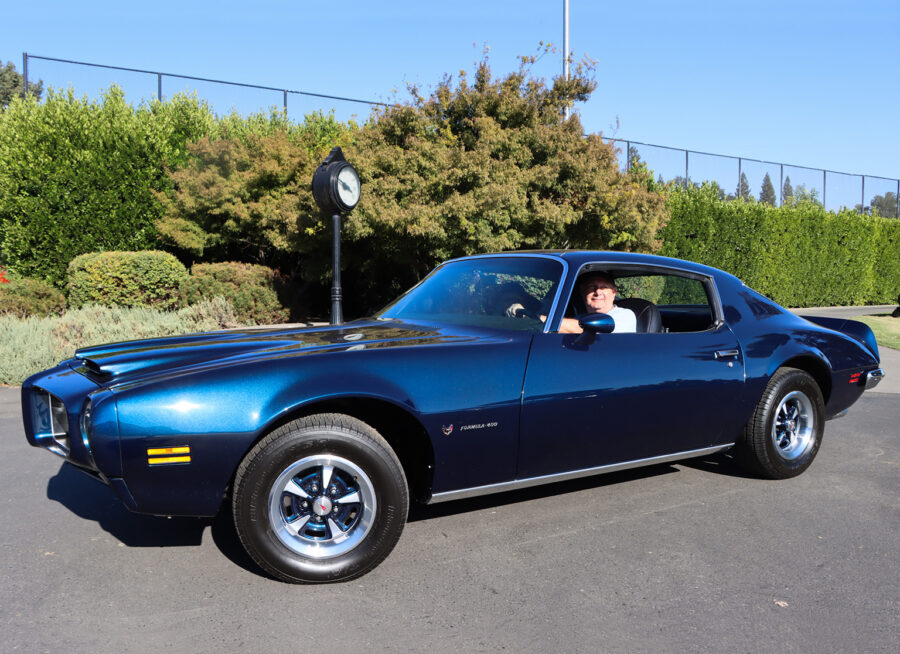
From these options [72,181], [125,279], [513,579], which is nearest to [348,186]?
[513,579]

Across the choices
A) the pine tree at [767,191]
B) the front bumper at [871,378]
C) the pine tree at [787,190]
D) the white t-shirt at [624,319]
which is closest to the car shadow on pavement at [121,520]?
the white t-shirt at [624,319]

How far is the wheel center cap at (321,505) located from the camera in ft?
10.2

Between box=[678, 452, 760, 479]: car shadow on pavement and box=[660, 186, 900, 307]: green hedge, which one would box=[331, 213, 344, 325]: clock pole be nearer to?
box=[678, 452, 760, 479]: car shadow on pavement

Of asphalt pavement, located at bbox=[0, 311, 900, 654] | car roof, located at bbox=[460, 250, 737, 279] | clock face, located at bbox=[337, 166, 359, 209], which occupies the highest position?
clock face, located at bbox=[337, 166, 359, 209]

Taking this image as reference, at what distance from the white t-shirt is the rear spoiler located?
1.65 m

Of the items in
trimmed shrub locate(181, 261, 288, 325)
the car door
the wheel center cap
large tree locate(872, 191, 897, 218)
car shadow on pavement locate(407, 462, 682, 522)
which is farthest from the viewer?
large tree locate(872, 191, 897, 218)

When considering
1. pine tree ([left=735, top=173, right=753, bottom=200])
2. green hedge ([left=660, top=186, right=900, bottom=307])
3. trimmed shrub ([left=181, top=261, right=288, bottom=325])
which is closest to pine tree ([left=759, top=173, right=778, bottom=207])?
pine tree ([left=735, top=173, right=753, bottom=200])

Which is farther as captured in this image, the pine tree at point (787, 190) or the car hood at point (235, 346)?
the pine tree at point (787, 190)

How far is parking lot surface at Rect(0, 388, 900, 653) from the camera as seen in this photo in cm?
266

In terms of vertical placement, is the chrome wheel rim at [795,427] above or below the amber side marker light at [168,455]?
below

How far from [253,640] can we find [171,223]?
15869mm

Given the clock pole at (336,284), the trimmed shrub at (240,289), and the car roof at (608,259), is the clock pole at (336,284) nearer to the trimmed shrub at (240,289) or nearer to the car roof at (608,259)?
the car roof at (608,259)

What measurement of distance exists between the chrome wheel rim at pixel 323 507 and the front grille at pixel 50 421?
1009 mm

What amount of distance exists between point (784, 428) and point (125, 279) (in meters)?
13.8
